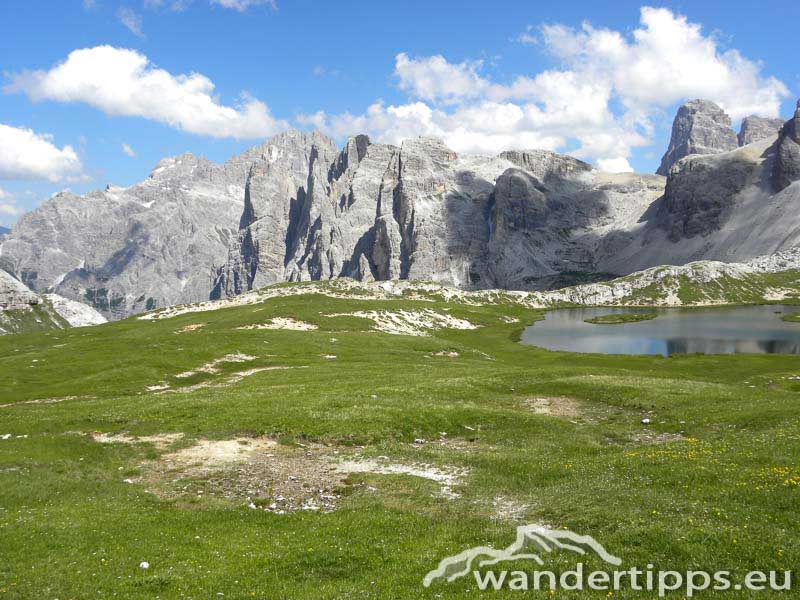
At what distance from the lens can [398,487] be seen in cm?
2591

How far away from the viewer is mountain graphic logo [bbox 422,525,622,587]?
15.6 metres

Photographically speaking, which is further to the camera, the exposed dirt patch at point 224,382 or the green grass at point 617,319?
the green grass at point 617,319

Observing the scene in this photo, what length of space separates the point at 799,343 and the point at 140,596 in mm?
145240

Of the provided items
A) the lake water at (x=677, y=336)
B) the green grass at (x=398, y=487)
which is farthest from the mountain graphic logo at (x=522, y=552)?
the lake water at (x=677, y=336)

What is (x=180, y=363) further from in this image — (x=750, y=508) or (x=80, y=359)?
(x=750, y=508)

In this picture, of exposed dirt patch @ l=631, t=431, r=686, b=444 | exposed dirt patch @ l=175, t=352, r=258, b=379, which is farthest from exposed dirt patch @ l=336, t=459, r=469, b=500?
exposed dirt patch @ l=175, t=352, r=258, b=379

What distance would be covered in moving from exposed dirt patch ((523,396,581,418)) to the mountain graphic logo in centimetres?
2545

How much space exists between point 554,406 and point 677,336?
375 ft

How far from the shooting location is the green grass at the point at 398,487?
15906 millimetres

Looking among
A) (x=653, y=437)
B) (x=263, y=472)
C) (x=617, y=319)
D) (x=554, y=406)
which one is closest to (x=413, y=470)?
(x=263, y=472)

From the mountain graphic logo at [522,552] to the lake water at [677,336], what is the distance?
337 feet

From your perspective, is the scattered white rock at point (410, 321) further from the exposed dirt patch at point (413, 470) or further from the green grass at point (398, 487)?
the exposed dirt patch at point (413, 470)

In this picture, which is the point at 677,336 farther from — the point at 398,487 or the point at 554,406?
the point at 398,487

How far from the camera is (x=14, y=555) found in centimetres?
1777
